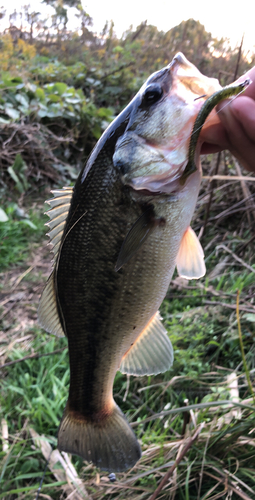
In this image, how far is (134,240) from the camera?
1.03m

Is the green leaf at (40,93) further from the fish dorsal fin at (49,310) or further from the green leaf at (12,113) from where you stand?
the fish dorsal fin at (49,310)

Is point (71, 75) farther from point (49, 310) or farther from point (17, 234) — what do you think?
point (49, 310)

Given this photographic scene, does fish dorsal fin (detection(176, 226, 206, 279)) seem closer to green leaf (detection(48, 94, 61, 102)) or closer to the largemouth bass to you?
the largemouth bass

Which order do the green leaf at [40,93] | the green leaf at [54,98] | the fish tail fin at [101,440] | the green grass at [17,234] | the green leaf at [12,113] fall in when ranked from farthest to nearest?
the green leaf at [54,98] → the green leaf at [40,93] → the green leaf at [12,113] → the green grass at [17,234] → the fish tail fin at [101,440]

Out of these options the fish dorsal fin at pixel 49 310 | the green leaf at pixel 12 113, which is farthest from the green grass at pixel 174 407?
the green leaf at pixel 12 113

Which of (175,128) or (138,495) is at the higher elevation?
(175,128)

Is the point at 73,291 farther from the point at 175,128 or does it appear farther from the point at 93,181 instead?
the point at 175,128

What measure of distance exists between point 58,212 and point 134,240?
0.40 meters

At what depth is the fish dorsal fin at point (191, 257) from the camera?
4.16 ft

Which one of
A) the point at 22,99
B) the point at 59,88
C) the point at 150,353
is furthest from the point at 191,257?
the point at 59,88

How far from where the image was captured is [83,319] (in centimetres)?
121

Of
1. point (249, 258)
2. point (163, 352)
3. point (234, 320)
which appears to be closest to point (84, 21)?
point (249, 258)

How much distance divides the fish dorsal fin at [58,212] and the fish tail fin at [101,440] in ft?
2.26

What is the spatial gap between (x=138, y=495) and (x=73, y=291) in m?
1.04
